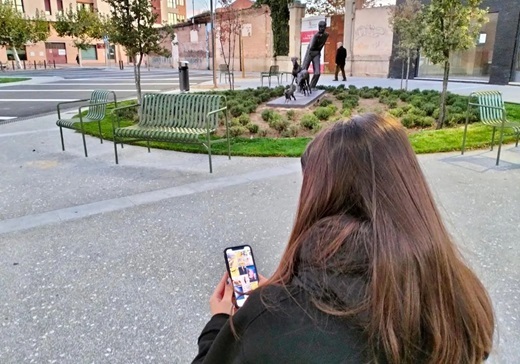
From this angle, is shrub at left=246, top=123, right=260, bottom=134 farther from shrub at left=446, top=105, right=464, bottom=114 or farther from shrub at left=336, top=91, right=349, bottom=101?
shrub at left=446, top=105, right=464, bottom=114

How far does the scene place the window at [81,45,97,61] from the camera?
60450mm

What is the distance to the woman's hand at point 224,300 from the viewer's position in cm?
142

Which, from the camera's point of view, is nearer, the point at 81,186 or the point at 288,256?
the point at 288,256

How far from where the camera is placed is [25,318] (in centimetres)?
269

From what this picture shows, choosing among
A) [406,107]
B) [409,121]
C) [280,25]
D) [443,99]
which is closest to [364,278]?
[443,99]

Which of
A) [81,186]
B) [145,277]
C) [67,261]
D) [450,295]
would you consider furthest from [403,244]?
[81,186]

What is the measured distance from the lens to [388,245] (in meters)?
0.91

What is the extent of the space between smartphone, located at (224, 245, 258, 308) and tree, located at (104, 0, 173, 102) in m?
8.65

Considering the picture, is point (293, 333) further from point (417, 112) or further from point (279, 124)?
point (417, 112)

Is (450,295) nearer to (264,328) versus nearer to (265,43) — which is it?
(264,328)

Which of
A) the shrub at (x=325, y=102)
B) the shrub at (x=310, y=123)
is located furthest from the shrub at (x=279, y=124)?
the shrub at (x=325, y=102)

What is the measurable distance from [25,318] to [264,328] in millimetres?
2374

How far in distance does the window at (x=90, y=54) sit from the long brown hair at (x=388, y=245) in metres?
65.7

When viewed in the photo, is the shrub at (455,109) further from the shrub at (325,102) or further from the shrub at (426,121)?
the shrub at (325,102)
